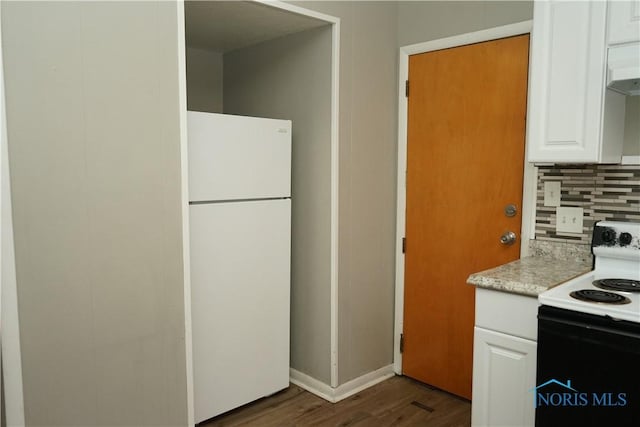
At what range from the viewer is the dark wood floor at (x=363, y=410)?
270cm

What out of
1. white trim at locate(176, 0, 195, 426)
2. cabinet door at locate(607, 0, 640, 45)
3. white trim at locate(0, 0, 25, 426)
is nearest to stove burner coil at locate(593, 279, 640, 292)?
cabinet door at locate(607, 0, 640, 45)

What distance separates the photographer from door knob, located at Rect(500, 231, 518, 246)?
8.72ft

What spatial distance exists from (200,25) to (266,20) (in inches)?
16.2

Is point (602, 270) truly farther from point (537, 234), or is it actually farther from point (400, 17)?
point (400, 17)

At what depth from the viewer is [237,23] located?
9.13 ft

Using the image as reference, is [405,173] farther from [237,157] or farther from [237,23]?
[237,23]

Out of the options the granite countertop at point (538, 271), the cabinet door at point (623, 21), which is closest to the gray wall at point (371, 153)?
the cabinet door at point (623, 21)

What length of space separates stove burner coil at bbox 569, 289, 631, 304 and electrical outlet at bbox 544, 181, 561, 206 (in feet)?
2.32

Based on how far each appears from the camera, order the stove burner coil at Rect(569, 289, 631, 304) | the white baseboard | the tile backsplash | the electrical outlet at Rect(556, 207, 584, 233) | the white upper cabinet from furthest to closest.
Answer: the white baseboard < the electrical outlet at Rect(556, 207, 584, 233) < the tile backsplash < the white upper cabinet < the stove burner coil at Rect(569, 289, 631, 304)

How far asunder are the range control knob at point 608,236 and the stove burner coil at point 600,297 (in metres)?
0.40

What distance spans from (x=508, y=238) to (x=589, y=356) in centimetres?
105

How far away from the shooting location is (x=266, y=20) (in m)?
2.70

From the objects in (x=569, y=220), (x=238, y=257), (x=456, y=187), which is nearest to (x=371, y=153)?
(x=456, y=187)

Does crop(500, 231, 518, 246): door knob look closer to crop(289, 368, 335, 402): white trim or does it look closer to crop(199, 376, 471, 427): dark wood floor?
crop(199, 376, 471, 427): dark wood floor
